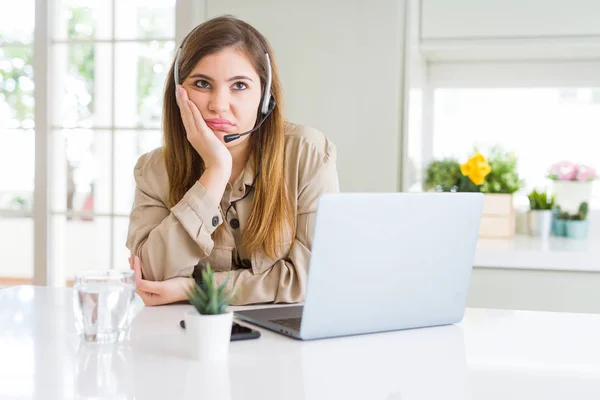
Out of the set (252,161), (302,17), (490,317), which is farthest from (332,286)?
(302,17)

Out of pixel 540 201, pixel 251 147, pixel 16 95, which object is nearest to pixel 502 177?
pixel 540 201

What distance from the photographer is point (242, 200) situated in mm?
1685

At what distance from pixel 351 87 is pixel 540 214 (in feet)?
3.15

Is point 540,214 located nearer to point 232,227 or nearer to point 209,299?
point 232,227

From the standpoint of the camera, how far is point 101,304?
1.10 metres

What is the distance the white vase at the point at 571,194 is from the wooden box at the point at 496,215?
310 mm

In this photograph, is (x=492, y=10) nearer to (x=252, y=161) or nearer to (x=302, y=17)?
(x=302, y=17)

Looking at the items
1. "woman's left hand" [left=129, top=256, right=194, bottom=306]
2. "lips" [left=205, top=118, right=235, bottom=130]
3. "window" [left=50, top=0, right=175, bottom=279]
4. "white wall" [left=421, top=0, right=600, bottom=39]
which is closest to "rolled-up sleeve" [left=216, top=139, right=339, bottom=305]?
"woman's left hand" [left=129, top=256, right=194, bottom=306]

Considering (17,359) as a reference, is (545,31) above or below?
above

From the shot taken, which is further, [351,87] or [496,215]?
[496,215]

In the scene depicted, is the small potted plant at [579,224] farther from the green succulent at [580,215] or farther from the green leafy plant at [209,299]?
the green leafy plant at [209,299]

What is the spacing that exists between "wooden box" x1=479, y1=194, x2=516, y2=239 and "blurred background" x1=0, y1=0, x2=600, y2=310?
0.04 metres

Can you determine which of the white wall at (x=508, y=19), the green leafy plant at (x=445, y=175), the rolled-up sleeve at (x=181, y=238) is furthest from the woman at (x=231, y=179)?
the green leafy plant at (x=445, y=175)

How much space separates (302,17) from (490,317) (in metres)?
1.66
